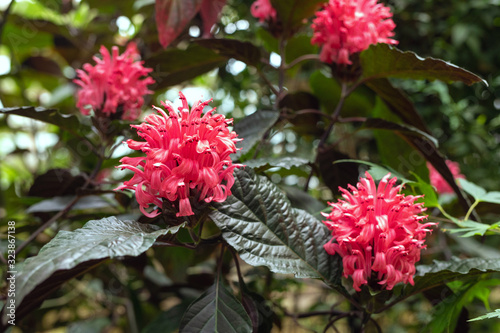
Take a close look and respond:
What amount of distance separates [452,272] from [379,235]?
0.41 feet

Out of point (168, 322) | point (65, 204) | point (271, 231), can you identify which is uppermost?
point (271, 231)

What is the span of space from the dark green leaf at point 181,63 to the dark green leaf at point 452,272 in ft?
1.87

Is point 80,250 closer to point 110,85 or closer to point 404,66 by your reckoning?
point 110,85

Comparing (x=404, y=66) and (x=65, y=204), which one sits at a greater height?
(x=404, y=66)

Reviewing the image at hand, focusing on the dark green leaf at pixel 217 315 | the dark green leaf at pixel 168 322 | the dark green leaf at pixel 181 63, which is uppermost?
the dark green leaf at pixel 181 63

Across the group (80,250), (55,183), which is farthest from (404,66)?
(55,183)

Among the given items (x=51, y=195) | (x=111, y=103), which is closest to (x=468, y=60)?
(x=111, y=103)

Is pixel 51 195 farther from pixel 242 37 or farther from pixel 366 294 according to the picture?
pixel 242 37

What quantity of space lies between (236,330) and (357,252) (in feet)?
0.57

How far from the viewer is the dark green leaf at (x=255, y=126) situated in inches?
25.3

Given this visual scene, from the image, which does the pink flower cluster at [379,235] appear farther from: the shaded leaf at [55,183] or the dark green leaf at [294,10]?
the shaded leaf at [55,183]

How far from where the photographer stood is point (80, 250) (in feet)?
1.22

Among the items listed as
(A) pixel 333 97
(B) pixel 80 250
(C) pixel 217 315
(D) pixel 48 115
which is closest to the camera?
(B) pixel 80 250

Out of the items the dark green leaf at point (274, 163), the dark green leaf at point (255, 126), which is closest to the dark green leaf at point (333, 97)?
the dark green leaf at point (255, 126)
